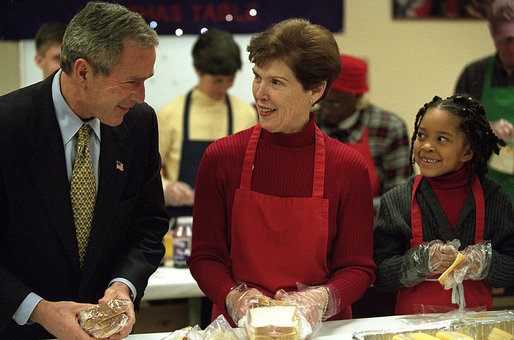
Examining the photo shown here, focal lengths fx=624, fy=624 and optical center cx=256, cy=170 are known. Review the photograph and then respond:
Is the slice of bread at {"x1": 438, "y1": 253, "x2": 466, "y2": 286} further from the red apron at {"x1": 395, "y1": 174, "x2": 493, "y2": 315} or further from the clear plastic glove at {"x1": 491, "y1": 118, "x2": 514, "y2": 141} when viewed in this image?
the clear plastic glove at {"x1": 491, "y1": 118, "x2": 514, "y2": 141}

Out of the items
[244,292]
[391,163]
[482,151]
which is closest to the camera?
[244,292]

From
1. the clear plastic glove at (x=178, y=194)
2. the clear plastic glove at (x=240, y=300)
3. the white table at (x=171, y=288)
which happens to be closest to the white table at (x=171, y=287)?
the white table at (x=171, y=288)

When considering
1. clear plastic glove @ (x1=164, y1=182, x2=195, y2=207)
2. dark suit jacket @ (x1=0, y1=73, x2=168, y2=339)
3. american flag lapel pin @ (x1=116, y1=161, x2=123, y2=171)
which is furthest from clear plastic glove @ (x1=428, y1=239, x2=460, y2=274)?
clear plastic glove @ (x1=164, y1=182, x2=195, y2=207)

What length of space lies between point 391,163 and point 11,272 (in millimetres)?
1987

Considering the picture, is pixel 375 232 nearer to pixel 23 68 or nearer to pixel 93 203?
pixel 93 203

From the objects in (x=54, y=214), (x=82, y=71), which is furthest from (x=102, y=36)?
(x=54, y=214)

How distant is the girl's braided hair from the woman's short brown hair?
45 centimetres

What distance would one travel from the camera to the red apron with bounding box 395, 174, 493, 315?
6.64ft

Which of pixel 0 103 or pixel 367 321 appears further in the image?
pixel 367 321

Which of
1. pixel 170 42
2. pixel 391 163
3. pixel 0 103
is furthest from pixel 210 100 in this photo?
pixel 0 103

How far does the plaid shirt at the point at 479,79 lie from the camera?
337 centimetres

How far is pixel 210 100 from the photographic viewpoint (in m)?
3.58

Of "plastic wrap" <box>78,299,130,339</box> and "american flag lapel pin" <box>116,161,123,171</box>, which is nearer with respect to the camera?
"plastic wrap" <box>78,299,130,339</box>

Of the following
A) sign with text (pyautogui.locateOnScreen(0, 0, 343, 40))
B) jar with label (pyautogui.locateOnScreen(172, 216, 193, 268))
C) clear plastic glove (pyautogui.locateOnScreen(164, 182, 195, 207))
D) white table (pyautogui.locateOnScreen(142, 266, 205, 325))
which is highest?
sign with text (pyautogui.locateOnScreen(0, 0, 343, 40))
